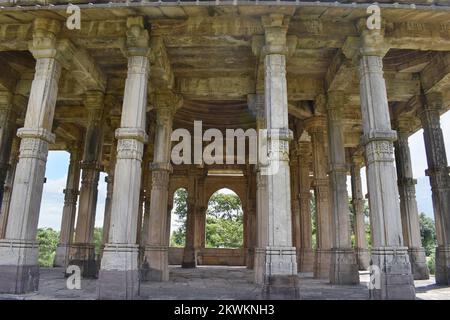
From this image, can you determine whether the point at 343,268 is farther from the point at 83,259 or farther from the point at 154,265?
the point at 83,259

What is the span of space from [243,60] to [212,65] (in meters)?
1.20

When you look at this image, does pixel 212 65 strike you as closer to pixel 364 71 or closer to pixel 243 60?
pixel 243 60

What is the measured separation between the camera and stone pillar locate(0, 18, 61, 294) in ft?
28.1

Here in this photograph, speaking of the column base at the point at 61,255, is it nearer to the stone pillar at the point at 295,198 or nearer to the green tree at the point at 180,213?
the stone pillar at the point at 295,198

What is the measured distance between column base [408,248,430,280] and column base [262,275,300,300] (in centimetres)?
889

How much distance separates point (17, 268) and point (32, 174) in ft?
7.66

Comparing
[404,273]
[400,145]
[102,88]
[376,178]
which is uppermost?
[102,88]

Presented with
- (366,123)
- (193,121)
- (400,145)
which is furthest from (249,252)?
(366,123)

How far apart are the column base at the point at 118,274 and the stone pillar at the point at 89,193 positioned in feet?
17.6

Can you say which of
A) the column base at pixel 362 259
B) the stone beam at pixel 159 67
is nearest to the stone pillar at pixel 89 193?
the stone beam at pixel 159 67

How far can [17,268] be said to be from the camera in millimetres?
8492

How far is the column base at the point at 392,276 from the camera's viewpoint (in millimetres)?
8062

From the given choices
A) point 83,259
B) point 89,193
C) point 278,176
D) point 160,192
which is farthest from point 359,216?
point 83,259
